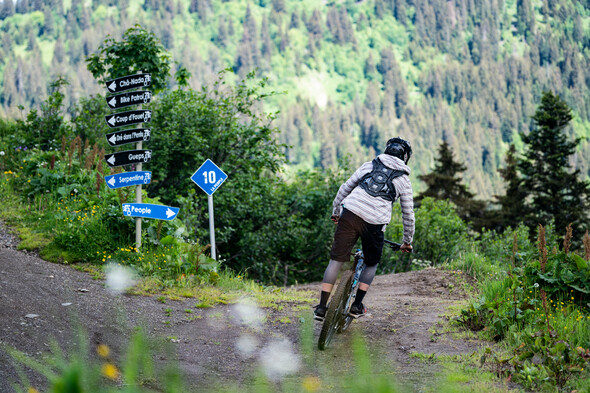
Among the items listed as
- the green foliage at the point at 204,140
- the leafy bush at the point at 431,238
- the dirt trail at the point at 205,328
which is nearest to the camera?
the dirt trail at the point at 205,328

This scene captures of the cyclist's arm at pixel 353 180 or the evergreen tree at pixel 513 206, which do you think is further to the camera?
the evergreen tree at pixel 513 206

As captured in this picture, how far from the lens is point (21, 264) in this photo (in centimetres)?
780

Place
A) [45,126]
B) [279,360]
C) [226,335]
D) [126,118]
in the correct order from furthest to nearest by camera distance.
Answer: [45,126] → [126,118] → [226,335] → [279,360]

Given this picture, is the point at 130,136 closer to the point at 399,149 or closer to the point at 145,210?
the point at 145,210

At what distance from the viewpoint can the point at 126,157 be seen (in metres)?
9.16

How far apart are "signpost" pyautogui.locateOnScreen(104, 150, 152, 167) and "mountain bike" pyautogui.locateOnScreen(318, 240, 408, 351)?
4.04 m

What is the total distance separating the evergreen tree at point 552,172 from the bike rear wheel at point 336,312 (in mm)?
34932

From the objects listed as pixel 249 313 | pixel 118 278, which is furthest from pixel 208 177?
pixel 249 313

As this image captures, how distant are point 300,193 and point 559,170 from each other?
81.6 ft

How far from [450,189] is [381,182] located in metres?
45.6

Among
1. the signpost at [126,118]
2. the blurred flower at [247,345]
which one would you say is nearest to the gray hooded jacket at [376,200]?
the blurred flower at [247,345]

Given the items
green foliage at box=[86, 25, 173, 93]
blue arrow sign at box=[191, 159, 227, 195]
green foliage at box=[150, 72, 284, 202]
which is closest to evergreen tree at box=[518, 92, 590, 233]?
green foliage at box=[150, 72, 284, 202]

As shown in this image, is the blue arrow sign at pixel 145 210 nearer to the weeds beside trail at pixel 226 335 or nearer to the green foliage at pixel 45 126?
the weeds beside trail at pixel 226 335

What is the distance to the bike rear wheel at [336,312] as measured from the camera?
589 cm
